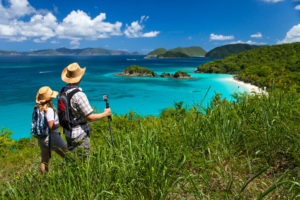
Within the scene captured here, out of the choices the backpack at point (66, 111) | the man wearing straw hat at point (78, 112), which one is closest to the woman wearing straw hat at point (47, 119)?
the man wearing straw hat at point (78, 112)

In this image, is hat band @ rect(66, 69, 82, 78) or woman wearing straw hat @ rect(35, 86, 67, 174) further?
woman wearing straw hat @ rect(35, 86, 67, 174)

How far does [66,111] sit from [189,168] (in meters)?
1.80

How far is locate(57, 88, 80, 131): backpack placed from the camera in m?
2.40

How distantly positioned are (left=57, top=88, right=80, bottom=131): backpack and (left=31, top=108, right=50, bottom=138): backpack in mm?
715

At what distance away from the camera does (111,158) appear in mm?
1819

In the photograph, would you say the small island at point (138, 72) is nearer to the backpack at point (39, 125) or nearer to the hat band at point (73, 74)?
the backpack at point (39, 125)

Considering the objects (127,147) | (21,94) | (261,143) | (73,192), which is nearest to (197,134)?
(261,143)

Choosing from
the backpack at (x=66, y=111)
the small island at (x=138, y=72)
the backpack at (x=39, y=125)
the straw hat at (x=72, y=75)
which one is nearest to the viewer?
the backpack at (x=66, y=111)

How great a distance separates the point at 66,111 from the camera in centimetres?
242

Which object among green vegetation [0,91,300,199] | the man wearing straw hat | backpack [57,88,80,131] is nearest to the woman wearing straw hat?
the man wearing straw hat

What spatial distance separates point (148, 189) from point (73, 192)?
26.9 inches

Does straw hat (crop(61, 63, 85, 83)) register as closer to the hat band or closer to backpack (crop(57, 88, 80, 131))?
the hat band

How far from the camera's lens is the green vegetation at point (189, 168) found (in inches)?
60.2

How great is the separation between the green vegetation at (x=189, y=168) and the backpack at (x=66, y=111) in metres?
0.59
